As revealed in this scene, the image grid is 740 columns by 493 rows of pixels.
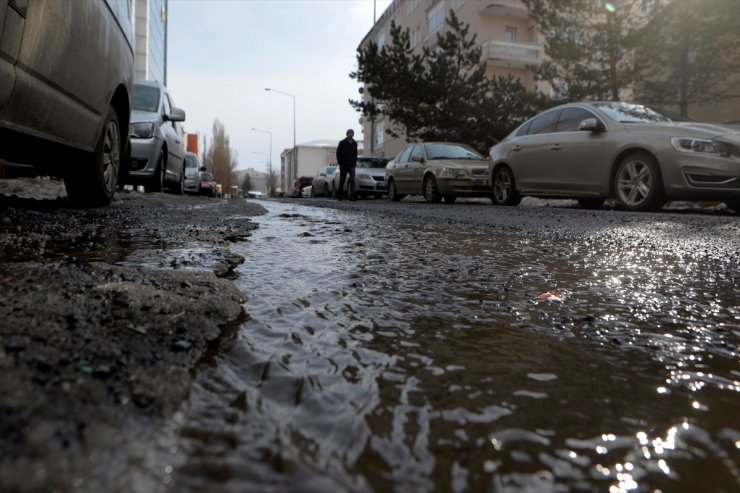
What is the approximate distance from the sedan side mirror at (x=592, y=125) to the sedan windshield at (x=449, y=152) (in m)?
4.55

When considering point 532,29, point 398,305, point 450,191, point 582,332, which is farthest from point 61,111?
point 532,29

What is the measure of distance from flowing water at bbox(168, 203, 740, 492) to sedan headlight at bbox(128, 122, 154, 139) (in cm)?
655

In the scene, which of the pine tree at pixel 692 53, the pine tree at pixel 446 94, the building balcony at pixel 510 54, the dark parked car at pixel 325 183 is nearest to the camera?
the pine tree at pixel 692 53

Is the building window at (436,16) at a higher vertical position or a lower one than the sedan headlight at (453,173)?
higher

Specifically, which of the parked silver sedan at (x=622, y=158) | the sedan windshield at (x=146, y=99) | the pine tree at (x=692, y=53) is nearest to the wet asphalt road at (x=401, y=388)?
the parked silver sedan at (x=622, y=158)

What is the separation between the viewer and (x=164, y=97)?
8953mm

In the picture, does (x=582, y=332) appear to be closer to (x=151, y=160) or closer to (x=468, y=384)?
(x=468, y=384)

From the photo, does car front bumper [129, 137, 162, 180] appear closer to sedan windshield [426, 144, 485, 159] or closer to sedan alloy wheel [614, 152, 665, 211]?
sedan windshield [426, 144, 485, 159]

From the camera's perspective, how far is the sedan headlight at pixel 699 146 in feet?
21.7

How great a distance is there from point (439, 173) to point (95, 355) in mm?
10935

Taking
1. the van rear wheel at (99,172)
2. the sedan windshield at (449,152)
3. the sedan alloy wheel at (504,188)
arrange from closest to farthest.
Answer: the van rear wheel at (99,172) < the sedan alloy wheel at (504,188) < the sedan windshield at (449,152)

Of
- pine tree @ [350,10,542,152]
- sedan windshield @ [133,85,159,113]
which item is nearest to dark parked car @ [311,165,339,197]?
pine tree @ [350,10,542,152]

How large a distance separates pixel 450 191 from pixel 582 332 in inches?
402

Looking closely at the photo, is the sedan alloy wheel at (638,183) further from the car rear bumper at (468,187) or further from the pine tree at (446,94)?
the pine tree at (446,94)
